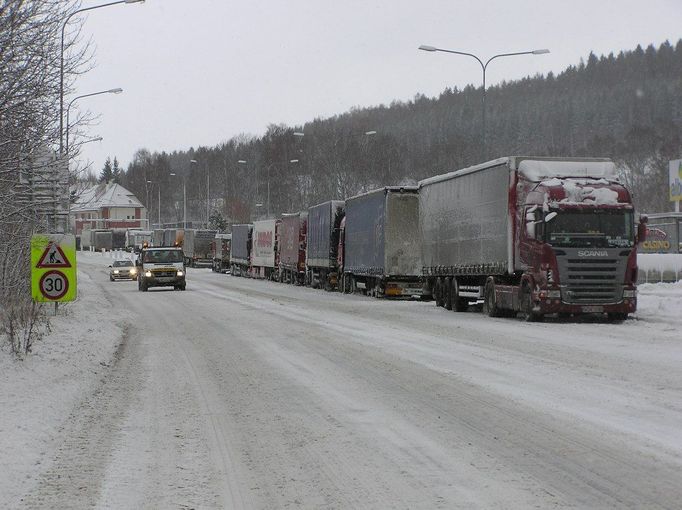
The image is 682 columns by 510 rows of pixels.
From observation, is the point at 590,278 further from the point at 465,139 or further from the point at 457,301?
the point at 465,139

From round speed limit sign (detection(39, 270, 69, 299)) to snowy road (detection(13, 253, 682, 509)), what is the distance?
142 centimetres

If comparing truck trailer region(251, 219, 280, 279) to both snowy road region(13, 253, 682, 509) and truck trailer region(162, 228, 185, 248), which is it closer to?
truck trailer region(162, 228, 185, 248)

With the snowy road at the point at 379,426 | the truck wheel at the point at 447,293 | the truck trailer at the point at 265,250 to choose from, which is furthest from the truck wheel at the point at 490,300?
the truck trailer at the point at 265,250

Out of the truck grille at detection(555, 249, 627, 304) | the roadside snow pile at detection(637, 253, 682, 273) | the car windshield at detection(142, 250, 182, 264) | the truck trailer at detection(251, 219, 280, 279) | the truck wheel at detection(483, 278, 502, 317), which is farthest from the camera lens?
the truck trailer at detection(251, 219, 280, 279)

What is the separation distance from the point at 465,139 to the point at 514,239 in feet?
349

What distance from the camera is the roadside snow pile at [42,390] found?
7.16 metres

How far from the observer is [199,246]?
3519 inches

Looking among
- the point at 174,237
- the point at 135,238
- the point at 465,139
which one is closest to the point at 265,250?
the point at 174,237

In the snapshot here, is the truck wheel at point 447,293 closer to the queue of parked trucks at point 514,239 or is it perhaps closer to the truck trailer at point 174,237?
the queue of parked trucks at point 514,239

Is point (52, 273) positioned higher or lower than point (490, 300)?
higher

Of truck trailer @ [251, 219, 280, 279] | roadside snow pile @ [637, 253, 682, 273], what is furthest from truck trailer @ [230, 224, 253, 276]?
roadside snow pile @ [637, 253, 682, 273]

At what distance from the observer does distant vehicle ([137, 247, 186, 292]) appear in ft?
148

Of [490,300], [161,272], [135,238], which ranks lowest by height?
[490,300]

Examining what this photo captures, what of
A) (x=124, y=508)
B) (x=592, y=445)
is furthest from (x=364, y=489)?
(x=592, y=445)
